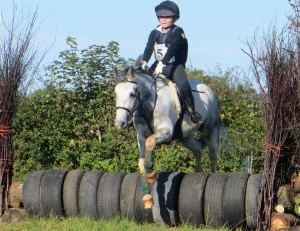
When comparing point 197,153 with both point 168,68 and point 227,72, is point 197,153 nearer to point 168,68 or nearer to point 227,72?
point 168,68

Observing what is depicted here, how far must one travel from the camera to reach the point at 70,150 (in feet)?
52.9

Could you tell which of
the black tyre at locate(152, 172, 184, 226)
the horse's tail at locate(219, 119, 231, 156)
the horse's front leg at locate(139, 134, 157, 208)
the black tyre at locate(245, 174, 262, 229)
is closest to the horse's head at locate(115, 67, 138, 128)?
the horse's front leg at locate(139, 134, 157, 208)

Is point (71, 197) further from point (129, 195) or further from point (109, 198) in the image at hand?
point (129, 195)

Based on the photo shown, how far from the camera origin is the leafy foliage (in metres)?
15.6

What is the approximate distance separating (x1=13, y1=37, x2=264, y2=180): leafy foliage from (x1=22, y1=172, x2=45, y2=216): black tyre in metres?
3.90

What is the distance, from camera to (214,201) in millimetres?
→ 10484

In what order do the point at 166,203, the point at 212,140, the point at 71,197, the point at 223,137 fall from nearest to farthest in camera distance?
the point at 166,203, the point at 71,197, the point at 212,140, the point at 223,137

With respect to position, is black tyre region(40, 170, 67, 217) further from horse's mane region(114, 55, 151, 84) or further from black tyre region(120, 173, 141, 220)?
horse's mane region(114, 55, 151, 84)

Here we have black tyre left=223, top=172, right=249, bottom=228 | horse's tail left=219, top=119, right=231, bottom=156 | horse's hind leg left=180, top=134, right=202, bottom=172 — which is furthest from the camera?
horse's tail left=219, top=119, right=231, bottom=156

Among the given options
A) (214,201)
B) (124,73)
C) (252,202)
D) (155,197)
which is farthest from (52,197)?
(252,202)

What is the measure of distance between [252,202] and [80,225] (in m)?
2.27

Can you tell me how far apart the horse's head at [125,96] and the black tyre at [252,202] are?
1.85 meters

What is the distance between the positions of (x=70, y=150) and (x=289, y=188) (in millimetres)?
6785

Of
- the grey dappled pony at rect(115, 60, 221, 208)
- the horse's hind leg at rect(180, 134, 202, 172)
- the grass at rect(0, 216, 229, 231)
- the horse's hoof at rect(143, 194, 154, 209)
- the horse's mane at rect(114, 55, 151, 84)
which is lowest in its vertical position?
the grass at rect(0, 216, 229, 231)
